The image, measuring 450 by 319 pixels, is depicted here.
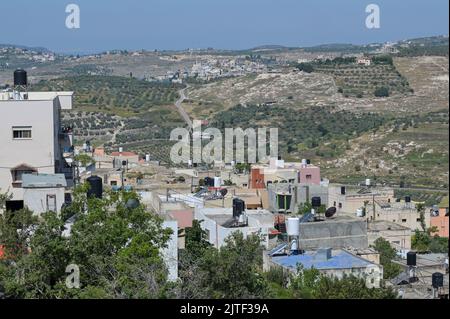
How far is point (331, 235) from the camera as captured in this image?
21359 mm

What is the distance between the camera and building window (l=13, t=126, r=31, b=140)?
19.5m

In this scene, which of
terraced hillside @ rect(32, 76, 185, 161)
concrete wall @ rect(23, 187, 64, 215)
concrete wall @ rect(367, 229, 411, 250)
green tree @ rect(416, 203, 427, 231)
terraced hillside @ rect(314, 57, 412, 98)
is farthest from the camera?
terraced hillside @ rect(314, 57, 412, 98)

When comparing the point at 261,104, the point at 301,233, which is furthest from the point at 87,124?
the point at 301,233

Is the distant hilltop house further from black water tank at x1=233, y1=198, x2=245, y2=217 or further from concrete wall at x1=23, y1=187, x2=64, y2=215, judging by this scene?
concrete wall at x1=23, y1=187, x2=64, y2=215

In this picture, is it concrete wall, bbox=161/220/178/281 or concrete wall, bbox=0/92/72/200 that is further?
concrete wall, bbox=0/92/72/200

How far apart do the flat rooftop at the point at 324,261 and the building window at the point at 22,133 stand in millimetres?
5092

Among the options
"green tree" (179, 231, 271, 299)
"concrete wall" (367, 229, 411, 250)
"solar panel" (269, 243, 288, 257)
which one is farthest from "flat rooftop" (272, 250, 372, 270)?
"concrete wall" (367, 229, 411, 250)

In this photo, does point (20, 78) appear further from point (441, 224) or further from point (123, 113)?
point (123, 113)

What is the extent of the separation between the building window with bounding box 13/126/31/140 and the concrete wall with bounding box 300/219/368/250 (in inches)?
225

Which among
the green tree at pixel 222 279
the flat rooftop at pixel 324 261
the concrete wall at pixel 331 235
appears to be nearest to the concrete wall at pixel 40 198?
the green tree at pixel 222 279

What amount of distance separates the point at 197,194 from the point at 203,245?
10.4m

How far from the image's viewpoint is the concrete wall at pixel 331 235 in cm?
2116

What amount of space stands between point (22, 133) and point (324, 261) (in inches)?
237

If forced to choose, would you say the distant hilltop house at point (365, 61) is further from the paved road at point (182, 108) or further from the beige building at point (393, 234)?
the beige building at point (393, 234)
